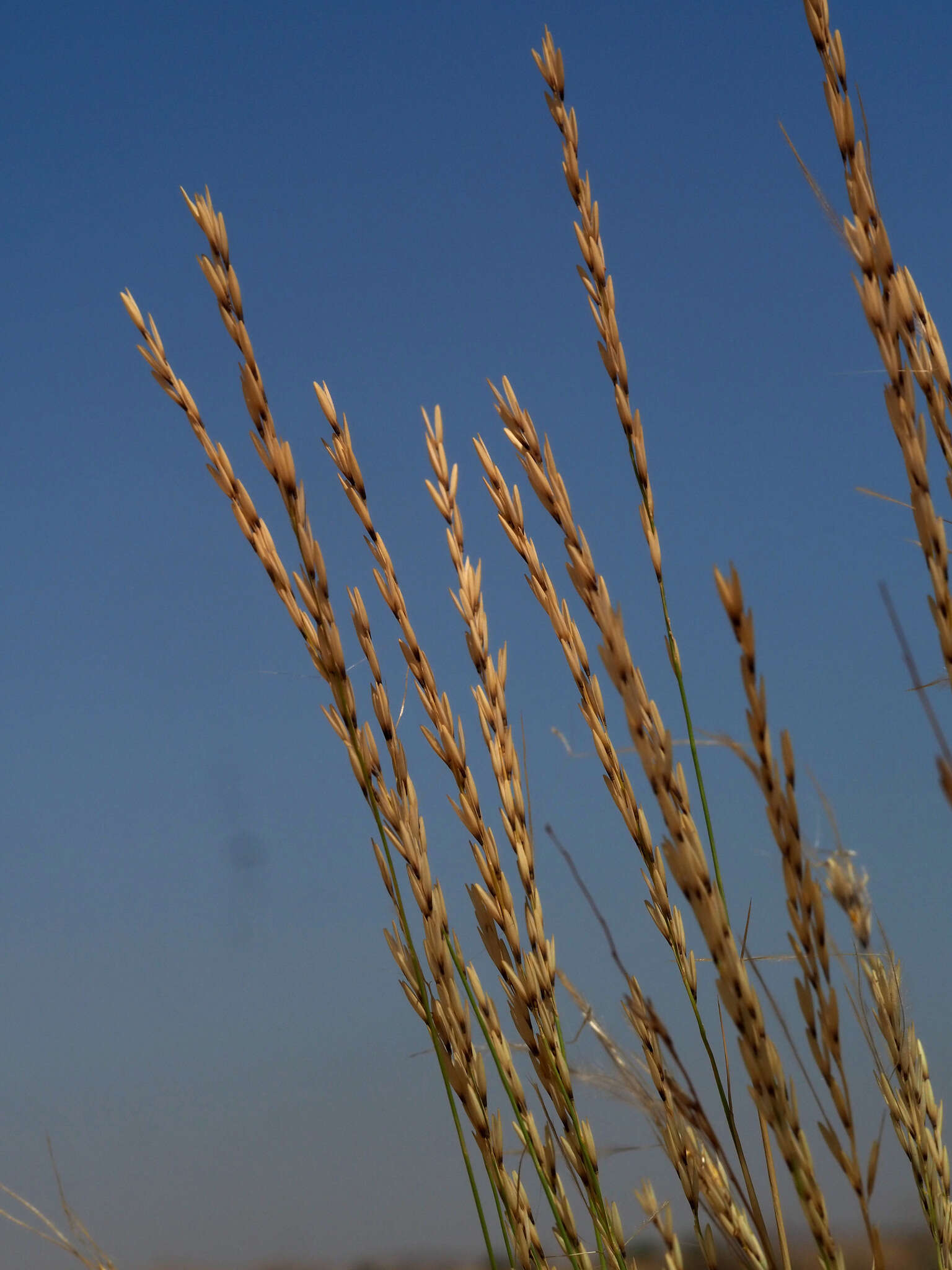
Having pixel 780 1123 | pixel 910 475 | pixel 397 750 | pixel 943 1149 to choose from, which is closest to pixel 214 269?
pixel 397 750

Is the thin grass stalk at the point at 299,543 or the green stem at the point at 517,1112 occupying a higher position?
the thin grass stalk at the point at 299,543

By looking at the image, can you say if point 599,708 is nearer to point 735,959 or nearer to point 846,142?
point 735,959

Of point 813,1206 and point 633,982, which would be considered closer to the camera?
point 813,1206

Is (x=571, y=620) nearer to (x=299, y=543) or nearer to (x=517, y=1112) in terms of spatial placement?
(x=299, y=543)

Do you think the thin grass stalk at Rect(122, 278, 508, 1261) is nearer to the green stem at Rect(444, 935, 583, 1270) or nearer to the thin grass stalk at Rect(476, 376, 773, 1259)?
the green stem at Rect(444, 935, 583, 1270)

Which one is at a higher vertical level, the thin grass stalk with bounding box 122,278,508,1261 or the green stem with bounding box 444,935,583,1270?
the thin grass stalk with bounding box 122,278,508,1261

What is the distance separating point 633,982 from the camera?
1192 millimetres

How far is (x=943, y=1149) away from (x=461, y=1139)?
0.74 metres

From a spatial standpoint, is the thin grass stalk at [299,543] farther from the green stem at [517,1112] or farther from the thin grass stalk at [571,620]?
the thin grass stalk at [571,620]

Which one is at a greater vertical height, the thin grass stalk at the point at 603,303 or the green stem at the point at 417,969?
the thin grass stalk at the point at 603,303

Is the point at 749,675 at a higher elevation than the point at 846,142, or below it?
below

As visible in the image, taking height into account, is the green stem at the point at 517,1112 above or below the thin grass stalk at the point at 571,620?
below

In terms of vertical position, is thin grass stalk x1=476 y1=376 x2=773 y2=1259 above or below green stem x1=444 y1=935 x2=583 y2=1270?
above

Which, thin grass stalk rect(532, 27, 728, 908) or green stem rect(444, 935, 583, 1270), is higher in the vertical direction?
thin grass stalk rect(532, 27, 728, 908)
